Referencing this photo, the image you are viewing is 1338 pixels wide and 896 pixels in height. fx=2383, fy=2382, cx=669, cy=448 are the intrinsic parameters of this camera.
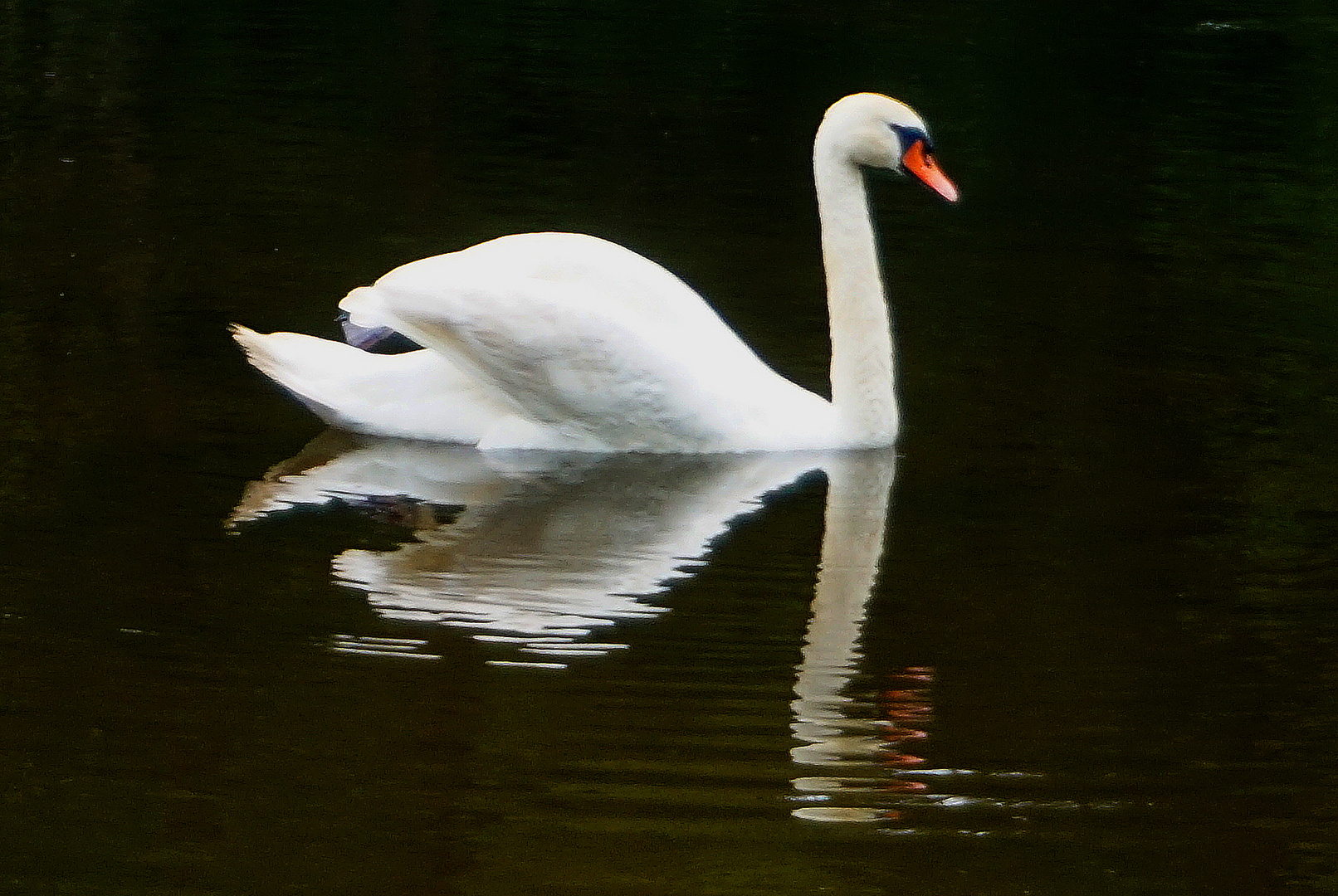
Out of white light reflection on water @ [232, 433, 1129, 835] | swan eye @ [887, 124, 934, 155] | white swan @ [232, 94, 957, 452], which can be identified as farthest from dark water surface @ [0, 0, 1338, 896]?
swan eye @ [887, 124, 934, 155]

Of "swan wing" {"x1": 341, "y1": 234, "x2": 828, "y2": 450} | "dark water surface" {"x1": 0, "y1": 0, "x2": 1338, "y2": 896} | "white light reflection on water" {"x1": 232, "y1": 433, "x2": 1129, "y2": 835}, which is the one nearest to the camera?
"dark water surface" {"x1": 0, "y1": 0, "x2": 1338, "y2": 896}

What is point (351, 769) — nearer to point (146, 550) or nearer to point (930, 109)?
point (146, 550)

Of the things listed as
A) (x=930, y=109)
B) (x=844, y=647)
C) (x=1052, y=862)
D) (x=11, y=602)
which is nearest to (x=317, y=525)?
(x=11, y=602)

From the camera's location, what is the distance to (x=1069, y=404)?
31.8 ft

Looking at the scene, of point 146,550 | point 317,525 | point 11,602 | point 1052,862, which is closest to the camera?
point 1052,862

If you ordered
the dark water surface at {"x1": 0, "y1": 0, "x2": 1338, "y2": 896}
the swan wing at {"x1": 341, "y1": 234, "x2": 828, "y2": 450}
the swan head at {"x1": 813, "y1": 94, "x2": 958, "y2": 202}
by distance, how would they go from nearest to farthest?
the dark water surface at {"x1": 0, "y1": 0, "x2": 1338, "y2": 896} < the swan wing at {"x1": 341, "y1": 234, "x2": 828, "y2": 450} < the swan head at {"x1": 813, "y1": 94, "x2": 958, "y2": 202}

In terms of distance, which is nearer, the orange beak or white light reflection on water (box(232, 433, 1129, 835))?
white light reflection on water (box(232, 433, 1129, 835))

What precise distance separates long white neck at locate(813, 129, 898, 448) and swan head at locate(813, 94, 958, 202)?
0.10ft

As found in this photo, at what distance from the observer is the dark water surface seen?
5500 millimetres

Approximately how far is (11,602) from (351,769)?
63.0 inches

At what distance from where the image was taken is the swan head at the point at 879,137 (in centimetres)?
921

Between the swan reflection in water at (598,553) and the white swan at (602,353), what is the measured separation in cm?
10

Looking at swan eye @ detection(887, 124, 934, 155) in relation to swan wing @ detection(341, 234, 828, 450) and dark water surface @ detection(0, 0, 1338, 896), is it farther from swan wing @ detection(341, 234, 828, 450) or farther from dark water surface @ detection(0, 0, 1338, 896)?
dark water surface @ detection(0, 0, 1338, 896)

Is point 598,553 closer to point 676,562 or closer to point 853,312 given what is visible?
point 676,562
